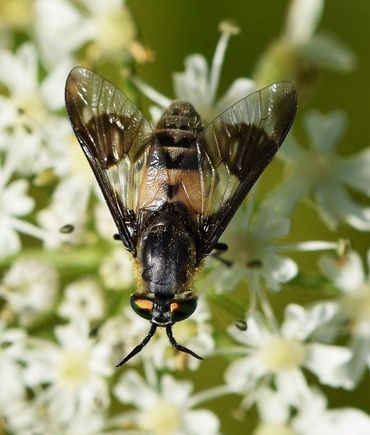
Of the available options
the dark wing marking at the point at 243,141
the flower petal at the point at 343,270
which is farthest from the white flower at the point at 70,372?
the dark wing marking at the point at 243,141

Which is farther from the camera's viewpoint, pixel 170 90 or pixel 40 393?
pixel 170 90

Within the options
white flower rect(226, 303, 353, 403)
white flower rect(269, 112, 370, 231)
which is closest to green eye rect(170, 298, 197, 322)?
white flower rect(226, 303, 353, 403)

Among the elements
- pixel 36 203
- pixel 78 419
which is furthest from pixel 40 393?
pixel 36 203

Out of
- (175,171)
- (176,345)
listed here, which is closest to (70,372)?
(176,345)

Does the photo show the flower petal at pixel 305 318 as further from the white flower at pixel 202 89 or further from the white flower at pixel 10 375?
the white flower at pixel 10 375

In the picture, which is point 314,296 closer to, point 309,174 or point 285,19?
point 309,174

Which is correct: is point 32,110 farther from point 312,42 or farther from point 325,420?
Result: point 325,420
